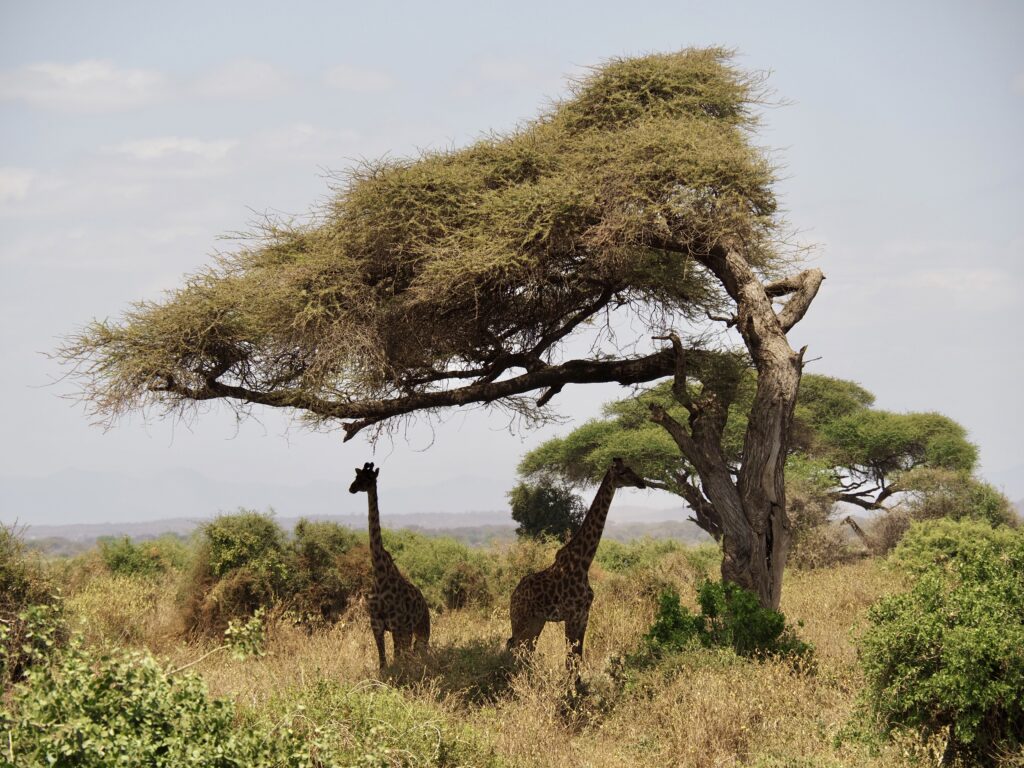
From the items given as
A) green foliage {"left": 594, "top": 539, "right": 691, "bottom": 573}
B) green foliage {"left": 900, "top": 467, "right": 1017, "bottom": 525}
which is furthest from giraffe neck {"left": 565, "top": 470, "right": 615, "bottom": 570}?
green foliage {"left": 900, "top": 467, "right": 1017, "bottom": 525}

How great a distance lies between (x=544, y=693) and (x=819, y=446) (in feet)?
71.9

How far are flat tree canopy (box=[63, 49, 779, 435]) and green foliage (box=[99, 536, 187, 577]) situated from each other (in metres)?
7.85

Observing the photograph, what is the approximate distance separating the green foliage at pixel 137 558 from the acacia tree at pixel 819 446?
12.4 meters

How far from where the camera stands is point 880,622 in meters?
9.41

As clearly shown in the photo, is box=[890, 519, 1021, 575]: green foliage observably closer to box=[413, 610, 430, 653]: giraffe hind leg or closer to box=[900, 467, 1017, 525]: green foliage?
box=[900, 467, 1017, 525]: green foliage

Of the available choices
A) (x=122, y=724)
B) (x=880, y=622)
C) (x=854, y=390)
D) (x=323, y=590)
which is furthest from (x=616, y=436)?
(x=122, y=724)

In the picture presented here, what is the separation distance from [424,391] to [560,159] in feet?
12.2

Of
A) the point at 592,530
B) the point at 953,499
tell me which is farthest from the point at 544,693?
the point at 953,499

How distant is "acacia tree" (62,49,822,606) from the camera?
1294 cm

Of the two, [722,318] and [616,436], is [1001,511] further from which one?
[722,318]

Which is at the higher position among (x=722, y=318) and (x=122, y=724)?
(x=722, y=318)

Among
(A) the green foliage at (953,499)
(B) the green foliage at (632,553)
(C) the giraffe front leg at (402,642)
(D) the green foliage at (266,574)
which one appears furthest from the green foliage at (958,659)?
(A) the green foliage at (953,499)

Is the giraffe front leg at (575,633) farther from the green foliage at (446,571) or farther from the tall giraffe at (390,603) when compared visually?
the green foliage at (446,571)

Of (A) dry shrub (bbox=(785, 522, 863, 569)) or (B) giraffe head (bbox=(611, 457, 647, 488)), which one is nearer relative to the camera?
(B) giraffe head (bbox=(611, 457, 647, 488))
